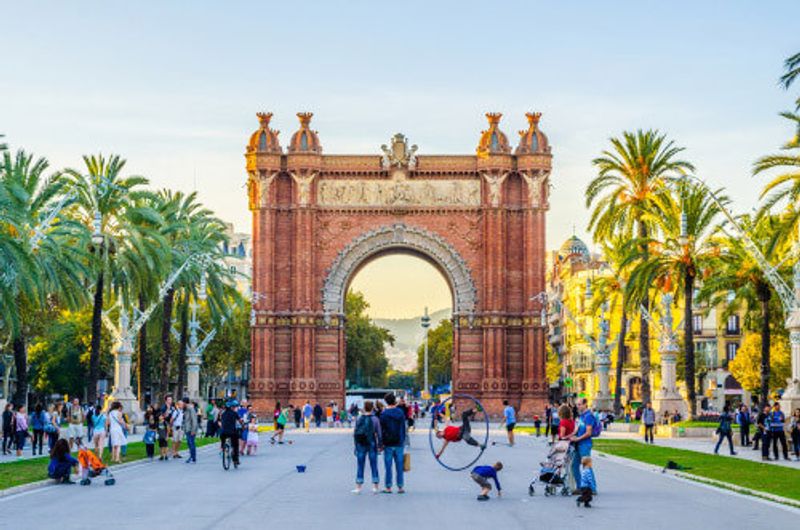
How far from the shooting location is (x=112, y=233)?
46281 mm

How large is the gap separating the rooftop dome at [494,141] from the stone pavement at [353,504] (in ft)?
141

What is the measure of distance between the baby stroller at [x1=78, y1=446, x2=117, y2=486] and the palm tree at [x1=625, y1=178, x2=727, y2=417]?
3023 centimetres

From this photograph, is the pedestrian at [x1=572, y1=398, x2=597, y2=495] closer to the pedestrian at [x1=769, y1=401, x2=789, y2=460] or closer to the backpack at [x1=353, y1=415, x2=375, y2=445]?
the backpack at [x1=353, y1=415, x2=375, y2=445]

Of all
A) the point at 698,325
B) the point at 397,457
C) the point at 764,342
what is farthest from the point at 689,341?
the point at 698,325

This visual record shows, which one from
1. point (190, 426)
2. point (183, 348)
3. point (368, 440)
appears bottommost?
point (190, 426)

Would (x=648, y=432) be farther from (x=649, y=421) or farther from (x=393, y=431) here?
(x=393, y=431)

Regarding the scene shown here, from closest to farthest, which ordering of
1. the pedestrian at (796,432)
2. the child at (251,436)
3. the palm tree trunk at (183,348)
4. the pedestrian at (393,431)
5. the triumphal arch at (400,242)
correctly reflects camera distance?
the pedestrian at (393,431)
the pedestrian at (796,432)
the child at (251,436)
the palm tree trunk at (183,348)
the triumphal arch at (400,242)

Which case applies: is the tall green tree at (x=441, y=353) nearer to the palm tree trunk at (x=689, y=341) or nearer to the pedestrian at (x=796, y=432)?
the palm tree trunk at (x=689, y=341)

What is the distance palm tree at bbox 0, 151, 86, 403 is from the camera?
3203 centimetres

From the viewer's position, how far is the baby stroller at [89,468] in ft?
77.5

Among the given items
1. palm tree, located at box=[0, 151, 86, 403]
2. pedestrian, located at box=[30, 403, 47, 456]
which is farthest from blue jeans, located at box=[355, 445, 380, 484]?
pedestrian, located at box=[30, 403, 47, 456]

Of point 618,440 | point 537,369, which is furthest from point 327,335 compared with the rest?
point 618,440

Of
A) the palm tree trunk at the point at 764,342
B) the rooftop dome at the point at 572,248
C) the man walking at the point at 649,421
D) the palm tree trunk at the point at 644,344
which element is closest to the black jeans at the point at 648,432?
the man walking at the point at 649,421

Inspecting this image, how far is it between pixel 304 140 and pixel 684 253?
26.5 m
